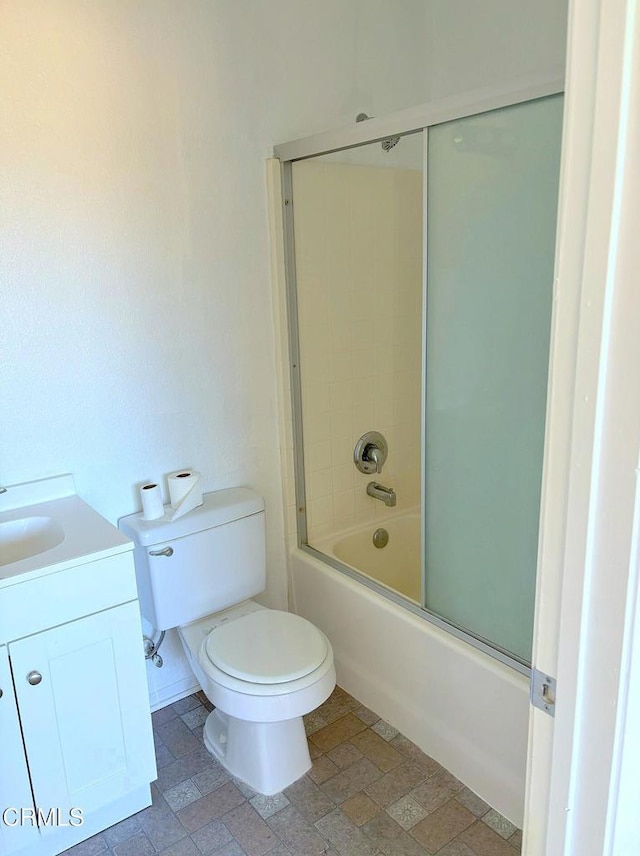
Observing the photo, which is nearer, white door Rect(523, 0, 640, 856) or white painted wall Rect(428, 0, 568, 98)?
white door Rect(523, 0, 640, 856)

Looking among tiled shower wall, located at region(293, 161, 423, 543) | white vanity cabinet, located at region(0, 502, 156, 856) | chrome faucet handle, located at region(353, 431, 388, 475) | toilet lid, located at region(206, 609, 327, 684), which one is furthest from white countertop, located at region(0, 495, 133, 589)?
chrome faucet handle, located at region(353, 431, 388, 475)

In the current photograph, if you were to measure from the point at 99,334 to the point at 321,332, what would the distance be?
828 mm

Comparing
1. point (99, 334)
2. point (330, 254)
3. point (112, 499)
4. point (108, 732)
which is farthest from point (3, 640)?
point (330, 254)

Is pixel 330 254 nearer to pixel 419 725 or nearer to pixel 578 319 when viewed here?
pixel 419 725

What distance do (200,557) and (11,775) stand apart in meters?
0.75

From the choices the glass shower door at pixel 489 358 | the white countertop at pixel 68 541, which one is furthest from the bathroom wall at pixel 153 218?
the glass shower door at pixel 489 358

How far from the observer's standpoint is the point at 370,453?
8.70ft

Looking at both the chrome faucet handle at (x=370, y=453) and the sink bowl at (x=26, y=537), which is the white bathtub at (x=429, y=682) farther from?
the sink bowl at (x=26, y=537)

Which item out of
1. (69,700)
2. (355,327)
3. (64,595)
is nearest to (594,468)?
(64,595)

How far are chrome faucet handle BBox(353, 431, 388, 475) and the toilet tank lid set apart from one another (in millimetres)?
531

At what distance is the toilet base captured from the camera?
1.89m

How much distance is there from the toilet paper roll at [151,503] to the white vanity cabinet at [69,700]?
39 cm

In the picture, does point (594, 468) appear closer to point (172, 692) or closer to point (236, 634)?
point (236, 634)

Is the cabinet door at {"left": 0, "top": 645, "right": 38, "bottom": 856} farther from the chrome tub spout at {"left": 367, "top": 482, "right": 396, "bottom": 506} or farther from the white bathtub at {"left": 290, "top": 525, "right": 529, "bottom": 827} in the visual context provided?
the chrome tub spout at {"left": 367, "top": 482, "right": 396, "bottom": 506}
